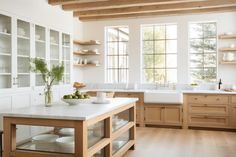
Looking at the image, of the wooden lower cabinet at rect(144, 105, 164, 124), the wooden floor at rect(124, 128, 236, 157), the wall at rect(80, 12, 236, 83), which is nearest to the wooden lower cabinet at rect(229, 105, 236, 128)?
the wooden floor at rect(124, 128, 236, 157)

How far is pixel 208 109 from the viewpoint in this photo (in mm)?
6016

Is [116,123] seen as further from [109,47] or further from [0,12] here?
[109,47]

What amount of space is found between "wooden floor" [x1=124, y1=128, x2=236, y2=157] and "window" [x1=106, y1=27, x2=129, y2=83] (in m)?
1.90

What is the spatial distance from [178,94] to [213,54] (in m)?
1.52

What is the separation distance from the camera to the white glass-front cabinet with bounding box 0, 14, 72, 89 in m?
4.37

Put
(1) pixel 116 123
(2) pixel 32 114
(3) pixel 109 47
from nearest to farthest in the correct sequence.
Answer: (2) pixel 32 114, (1) pixel 116 123, (3) pixel 109 47

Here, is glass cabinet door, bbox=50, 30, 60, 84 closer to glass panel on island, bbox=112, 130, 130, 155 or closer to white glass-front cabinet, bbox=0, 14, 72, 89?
white glass-front cabinet, bbox=0, 14, 72, 89

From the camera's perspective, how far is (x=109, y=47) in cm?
759

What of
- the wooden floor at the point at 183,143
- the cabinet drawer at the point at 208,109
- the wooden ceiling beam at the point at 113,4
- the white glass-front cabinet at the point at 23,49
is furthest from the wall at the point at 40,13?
the cabinet drawer at the point at 208,109

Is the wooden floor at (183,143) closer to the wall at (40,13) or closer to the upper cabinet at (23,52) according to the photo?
the upper cabinet at (23,52)

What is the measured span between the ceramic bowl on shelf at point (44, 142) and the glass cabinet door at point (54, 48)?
9.66 ft

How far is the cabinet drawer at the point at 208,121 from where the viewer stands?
19.5ft

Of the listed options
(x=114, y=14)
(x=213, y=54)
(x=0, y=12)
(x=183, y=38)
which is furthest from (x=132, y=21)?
(x=0, y=12)

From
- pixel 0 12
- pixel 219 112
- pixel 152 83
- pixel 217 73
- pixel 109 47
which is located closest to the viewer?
pixel 0 12
